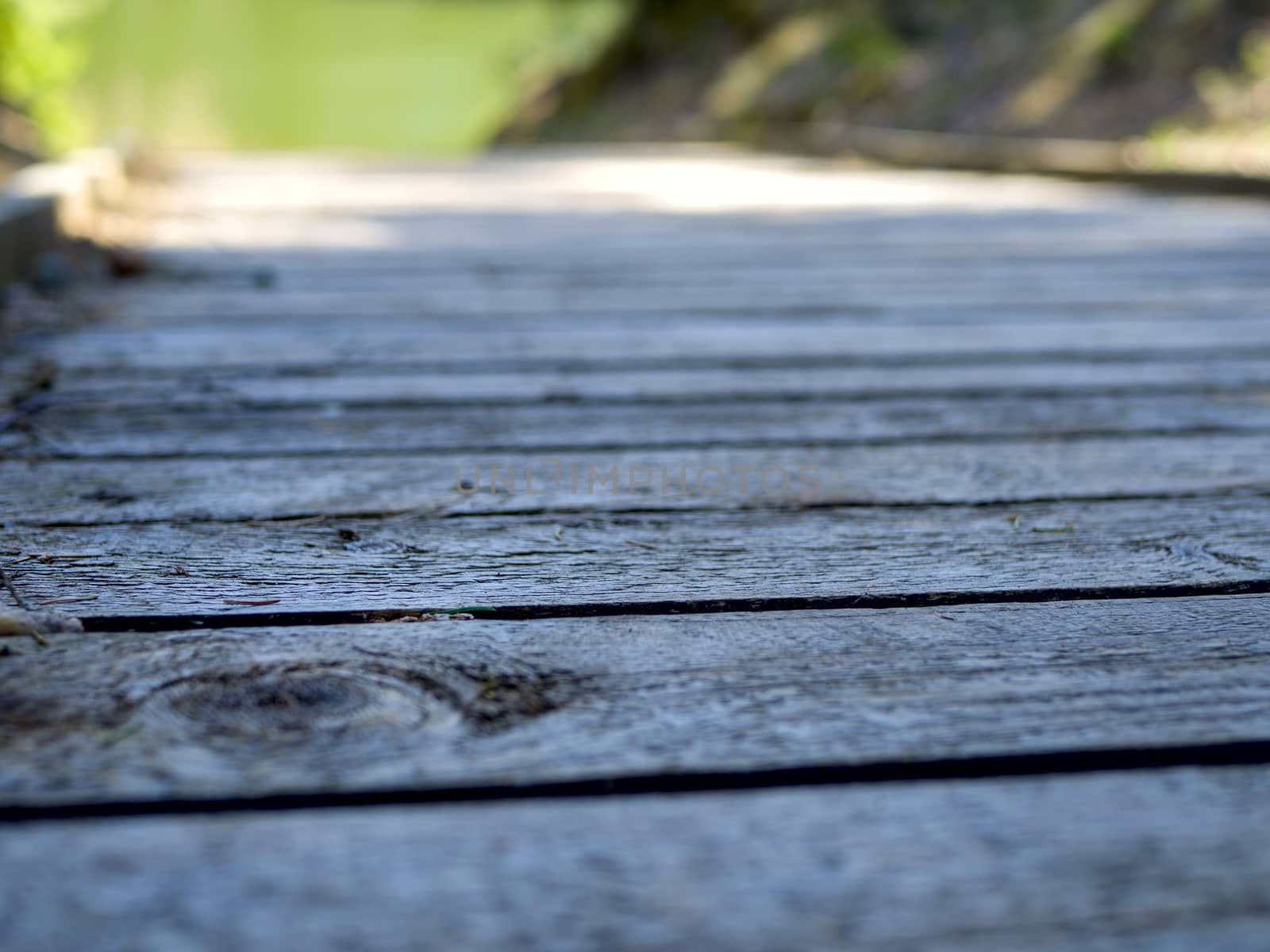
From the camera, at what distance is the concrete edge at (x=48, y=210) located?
6.91 feet

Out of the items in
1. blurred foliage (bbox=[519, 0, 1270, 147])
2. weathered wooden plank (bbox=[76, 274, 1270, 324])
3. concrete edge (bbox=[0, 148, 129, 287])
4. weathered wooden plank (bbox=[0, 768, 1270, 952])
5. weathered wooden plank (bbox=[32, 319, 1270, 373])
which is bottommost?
weathered wooden plank (bbox=[0, 768, 1270, 952])

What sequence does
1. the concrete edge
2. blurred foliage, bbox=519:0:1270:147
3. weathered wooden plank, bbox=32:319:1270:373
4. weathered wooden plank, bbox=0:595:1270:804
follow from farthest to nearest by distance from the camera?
blurred foliage, bbox=519:0:1270:147
the concrete edge
weathered wooden plank, bbox=32:319:1270:373
weathered wooden plank, bbox=0:595:1270:804

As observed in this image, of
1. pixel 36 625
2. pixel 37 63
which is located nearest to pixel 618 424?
pixel 36 625

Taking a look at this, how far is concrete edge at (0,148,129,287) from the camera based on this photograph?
2105 mm

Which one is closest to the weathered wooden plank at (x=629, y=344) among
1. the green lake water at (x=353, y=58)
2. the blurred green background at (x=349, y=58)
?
the blurred green background at (x=349, y=58)

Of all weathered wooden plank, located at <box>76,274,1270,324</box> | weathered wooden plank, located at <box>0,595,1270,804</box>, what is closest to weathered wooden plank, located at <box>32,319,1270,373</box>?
weathered wooden plank, located at <box>76,274,1270,324</box>

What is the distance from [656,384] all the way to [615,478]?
41 centimetres

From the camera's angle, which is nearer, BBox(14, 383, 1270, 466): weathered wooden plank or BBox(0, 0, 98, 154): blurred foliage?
BBox(14, 383, 1270, 466): weathered wooden plank

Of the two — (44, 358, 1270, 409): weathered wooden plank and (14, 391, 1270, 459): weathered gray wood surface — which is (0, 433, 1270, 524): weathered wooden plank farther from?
(44, 358, 1270, 409): weathered wooden plank

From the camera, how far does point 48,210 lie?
7.77 ft

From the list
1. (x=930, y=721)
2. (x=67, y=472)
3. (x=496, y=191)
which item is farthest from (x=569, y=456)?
(x=496, y=191)

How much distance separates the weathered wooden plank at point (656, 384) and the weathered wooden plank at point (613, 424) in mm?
40

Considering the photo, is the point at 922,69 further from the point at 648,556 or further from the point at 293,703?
the point at 293,703

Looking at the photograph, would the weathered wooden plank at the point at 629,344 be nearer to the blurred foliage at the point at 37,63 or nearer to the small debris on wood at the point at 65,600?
the small debris on wood at the point at 65,600
